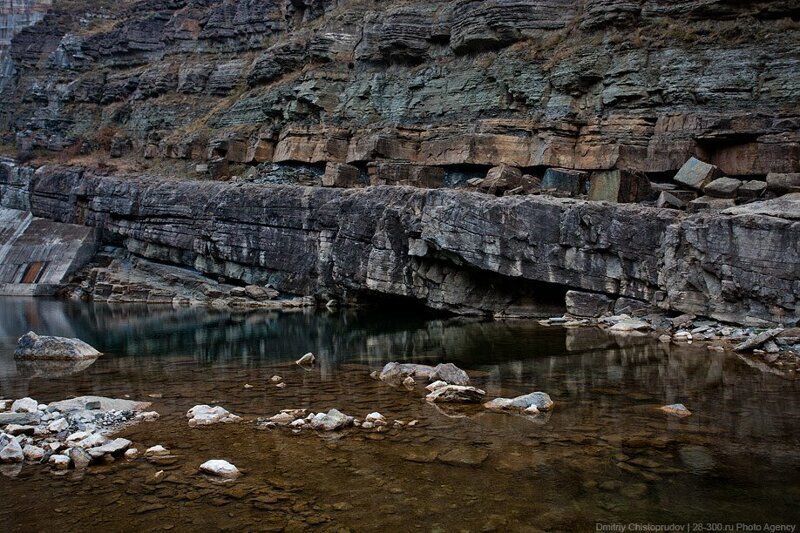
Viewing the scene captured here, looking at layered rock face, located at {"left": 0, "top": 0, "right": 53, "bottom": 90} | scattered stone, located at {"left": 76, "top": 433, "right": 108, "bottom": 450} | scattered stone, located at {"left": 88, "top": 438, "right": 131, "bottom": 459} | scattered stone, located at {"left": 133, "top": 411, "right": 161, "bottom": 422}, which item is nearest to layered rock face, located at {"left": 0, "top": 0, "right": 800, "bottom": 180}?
layered rock face, located at {"left": 0, "top": 0, "right": 53, "bottom": 90}

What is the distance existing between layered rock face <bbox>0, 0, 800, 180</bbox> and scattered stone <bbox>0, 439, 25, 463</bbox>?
32.9m

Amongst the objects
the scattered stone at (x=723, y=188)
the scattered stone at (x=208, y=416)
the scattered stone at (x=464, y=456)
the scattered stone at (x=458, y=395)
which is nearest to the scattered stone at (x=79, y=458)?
the scattered stone at (x=208, y=416)

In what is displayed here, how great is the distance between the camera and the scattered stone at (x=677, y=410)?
1327 centimetres

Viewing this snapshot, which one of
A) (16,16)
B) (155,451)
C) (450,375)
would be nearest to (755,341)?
(450,375)

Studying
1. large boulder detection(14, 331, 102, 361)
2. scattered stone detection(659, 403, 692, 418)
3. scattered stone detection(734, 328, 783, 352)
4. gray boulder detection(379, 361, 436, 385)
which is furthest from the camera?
large boulder detection(14, 331, 102, 361)

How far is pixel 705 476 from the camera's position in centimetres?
959

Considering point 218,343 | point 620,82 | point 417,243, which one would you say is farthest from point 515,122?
point 218,343

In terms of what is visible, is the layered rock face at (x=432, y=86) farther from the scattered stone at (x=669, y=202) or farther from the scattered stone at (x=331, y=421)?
the scattered stone at (x=331, y=421)

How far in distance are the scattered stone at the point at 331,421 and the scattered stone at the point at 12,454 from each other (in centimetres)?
506

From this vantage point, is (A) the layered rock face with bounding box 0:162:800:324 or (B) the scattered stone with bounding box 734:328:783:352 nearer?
(B) the scattered stone with bounding box 734:328:783:352

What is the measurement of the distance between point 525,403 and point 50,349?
58.0 feet

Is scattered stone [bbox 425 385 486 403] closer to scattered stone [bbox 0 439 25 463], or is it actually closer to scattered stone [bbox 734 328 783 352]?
scattered stone [bbox 0 439 25 463]

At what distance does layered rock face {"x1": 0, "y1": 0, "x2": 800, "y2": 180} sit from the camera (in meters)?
35.5

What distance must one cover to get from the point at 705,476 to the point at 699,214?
21.2 metres
